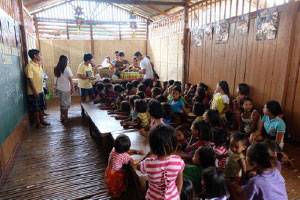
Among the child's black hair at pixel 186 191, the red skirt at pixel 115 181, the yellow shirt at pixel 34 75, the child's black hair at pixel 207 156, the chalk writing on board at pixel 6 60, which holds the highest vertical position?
the chalk writing on board at pixel 6 60

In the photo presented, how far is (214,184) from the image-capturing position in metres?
Answer: 1.80

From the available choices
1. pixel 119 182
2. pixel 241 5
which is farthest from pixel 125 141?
pixel 241 5

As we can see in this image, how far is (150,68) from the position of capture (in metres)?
6.68

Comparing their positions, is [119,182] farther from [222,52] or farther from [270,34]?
[222,52]

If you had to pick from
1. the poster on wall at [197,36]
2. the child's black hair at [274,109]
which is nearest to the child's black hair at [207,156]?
the child's black hair at [274,109]

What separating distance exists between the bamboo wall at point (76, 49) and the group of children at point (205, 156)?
5.73m

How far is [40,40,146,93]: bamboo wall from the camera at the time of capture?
29.1 ft

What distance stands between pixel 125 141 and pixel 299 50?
323cm

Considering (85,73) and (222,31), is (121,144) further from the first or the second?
Answer: (222,31)

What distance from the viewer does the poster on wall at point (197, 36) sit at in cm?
602

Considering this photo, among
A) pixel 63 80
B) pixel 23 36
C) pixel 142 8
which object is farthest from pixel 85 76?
pixel 142 8

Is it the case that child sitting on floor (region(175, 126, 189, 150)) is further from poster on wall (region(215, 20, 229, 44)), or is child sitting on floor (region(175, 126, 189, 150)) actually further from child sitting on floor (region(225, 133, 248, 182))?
poster on wall (region(215, 20, 229, 44))

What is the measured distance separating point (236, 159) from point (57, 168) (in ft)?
8.40

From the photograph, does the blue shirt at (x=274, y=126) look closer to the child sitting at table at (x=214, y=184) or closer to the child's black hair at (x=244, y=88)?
the child's black hair at (x=244, y=88)
